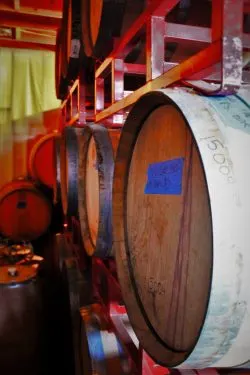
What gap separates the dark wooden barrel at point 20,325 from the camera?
242cm

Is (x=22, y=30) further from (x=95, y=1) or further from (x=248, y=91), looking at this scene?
(x=248, y=91)

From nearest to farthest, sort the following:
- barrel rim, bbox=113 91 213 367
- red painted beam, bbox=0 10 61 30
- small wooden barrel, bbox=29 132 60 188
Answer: barrel rim, bbox=113 91 213 367, red painted beam, bbox=0 10 61 30, small wooden barrel, bbox=29 132 60 188

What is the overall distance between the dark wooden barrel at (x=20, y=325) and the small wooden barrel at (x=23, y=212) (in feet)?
8.63

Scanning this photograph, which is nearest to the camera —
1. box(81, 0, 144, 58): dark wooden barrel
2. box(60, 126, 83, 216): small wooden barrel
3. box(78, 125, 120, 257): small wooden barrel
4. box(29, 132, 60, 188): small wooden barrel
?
box(81, 0, 144, 58): dark wooden barrel

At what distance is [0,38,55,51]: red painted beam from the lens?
5816 mm

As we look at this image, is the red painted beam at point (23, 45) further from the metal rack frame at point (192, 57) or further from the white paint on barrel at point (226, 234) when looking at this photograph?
the white paint on barrel at point (226, 234)

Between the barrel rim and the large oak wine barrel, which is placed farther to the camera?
the barrel rim

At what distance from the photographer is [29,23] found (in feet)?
16.0

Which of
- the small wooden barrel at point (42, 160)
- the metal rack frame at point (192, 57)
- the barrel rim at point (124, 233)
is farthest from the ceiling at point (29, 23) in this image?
the barrel rim at point (124, 233)

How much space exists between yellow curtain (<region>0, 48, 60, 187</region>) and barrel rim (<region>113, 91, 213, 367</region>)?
5550mm

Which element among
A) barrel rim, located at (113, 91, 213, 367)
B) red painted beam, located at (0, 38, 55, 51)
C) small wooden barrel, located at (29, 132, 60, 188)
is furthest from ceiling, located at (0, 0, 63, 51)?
barrel rim, located at (113, 91, 213, 367)

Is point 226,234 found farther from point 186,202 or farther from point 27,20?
point 27,20

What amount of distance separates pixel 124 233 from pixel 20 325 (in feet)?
5.60

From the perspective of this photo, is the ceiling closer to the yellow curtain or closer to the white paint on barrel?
the yellow curtain
